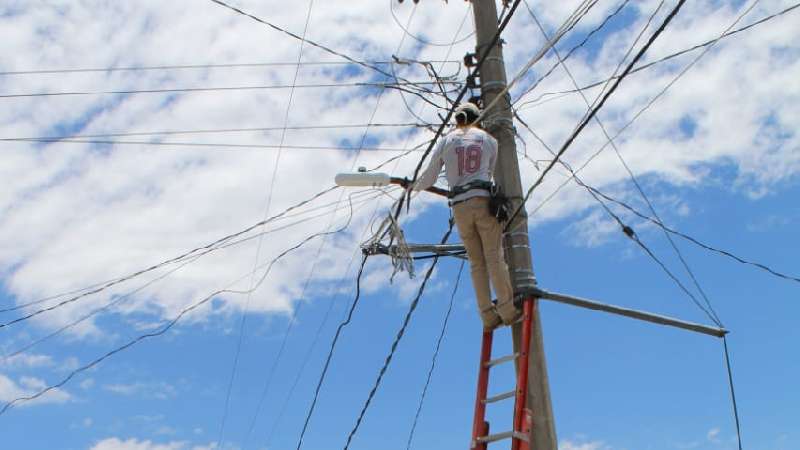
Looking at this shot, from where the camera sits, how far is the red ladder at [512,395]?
7.11 m

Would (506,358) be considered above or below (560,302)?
below

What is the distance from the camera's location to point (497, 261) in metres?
7.64

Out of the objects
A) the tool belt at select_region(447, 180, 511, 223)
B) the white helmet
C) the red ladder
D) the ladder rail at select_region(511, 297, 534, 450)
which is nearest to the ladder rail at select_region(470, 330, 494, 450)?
the red ladder

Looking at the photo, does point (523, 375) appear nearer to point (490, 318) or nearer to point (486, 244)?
point (490, 318)

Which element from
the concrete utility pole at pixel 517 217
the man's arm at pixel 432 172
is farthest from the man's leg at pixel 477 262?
the man's arm at pixel 432 172

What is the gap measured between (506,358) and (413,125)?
3.39m

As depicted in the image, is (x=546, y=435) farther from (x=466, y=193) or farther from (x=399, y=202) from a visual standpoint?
(x=399, y=202)

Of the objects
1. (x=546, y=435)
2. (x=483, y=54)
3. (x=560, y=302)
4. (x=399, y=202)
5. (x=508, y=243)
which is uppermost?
(x=483, y=54)

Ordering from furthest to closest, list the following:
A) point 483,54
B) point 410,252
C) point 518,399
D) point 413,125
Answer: point 413,125, point 410,252, point 483,54, point 518,399

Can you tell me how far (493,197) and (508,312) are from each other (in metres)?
0.98

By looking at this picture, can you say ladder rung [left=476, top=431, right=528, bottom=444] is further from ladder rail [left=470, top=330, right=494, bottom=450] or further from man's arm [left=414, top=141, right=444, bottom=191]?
man's arm [left=414, top=141, right=444, bottom=191]

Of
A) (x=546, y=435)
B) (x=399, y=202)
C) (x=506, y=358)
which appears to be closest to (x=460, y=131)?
(x=399, y=202)

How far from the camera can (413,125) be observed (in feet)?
33.1

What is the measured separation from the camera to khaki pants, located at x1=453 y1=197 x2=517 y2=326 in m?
7.65
